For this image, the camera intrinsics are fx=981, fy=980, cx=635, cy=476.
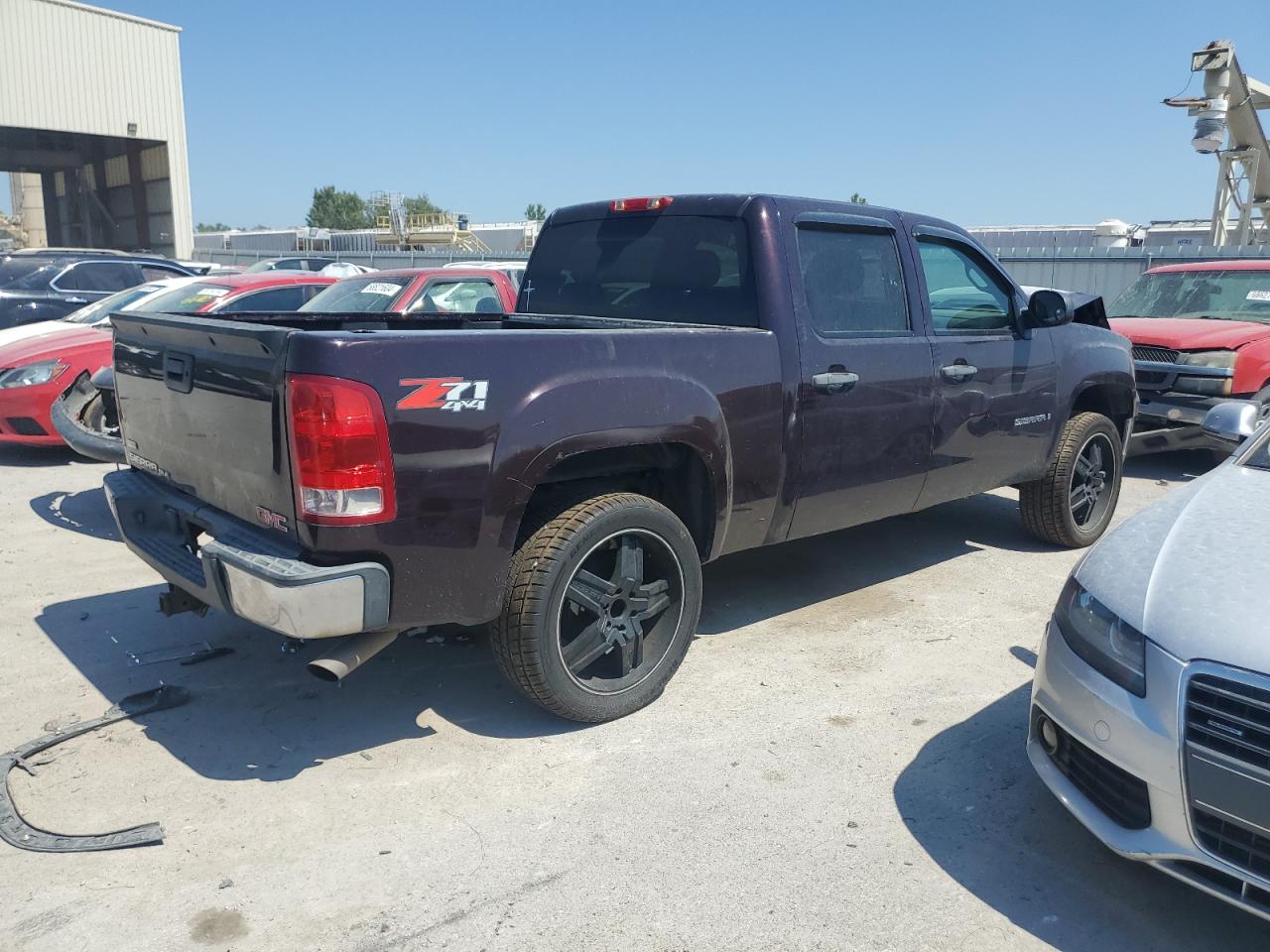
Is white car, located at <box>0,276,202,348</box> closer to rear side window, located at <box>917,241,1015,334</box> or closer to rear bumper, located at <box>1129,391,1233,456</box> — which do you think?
rear side window, located at <box>917,241,1015,334</box>

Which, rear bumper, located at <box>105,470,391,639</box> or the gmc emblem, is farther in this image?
the gmc emblem

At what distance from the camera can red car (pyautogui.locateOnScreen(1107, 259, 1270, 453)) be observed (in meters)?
8.07

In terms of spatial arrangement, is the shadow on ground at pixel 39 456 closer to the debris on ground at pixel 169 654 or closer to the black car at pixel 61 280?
the black car at pixel 61 280

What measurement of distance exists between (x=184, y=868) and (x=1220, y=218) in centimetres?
2559

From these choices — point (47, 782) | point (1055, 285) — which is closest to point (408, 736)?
point (47, 782)

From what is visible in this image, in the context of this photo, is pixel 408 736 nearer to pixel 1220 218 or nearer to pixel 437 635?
pixel 437 635

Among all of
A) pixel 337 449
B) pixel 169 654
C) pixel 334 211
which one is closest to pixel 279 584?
pixel 337 449

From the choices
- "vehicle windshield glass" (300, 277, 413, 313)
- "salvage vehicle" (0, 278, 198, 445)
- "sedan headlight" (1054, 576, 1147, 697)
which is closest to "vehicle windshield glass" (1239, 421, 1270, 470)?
"sedan headlight" (1054, 576, 1147, 697)

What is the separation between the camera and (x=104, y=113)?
30.9 meters

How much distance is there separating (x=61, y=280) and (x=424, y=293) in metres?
6.13

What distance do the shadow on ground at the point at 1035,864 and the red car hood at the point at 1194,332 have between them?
595 centimetres

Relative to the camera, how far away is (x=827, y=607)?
16.9 ft

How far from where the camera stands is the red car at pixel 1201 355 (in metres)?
8.07

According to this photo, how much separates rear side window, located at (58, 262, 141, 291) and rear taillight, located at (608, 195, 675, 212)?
9401 millimetres
